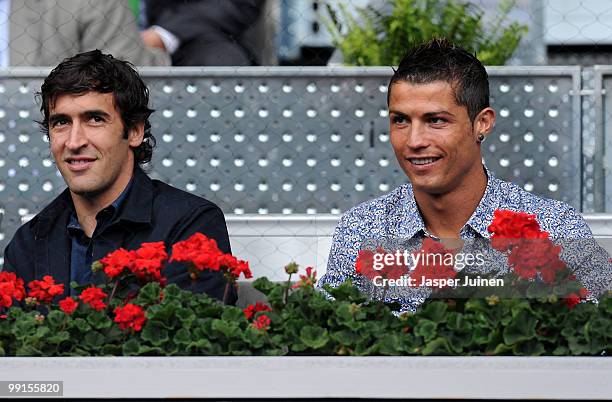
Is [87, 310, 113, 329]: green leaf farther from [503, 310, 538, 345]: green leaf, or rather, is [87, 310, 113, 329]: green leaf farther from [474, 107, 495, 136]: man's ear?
[474, 107, 495, 136]: man's ear

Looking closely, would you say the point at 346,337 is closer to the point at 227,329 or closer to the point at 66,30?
the point at 227,329

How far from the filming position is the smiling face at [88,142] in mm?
3033

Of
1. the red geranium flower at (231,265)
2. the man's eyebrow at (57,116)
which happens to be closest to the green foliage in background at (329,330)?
the red geranium flower at (231,265)

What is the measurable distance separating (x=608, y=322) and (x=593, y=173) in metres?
1.87

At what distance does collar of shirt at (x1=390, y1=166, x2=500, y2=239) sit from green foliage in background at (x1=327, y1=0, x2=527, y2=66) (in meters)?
1.46

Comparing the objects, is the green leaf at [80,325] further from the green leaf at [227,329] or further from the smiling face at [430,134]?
the smiling face at [430,134]

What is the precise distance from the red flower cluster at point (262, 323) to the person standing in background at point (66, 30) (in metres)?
2.44

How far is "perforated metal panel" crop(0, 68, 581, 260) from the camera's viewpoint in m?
3.81

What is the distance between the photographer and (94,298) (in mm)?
2162

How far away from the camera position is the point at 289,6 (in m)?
5.14

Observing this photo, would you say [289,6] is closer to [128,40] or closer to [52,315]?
[128,40]

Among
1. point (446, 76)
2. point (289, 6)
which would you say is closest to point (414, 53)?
point (446, 76)

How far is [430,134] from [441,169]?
3.5 inches

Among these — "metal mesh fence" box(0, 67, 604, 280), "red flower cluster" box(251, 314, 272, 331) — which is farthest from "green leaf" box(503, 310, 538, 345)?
"metal mesh fence" box(0, 67, 604, 280)
